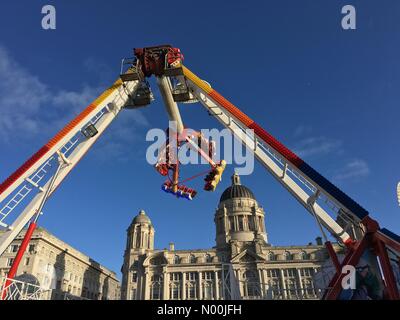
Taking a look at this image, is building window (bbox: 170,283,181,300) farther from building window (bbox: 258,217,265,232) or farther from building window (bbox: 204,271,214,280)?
building window (bbox: 258,217,265,232)

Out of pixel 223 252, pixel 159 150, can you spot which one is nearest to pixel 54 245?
pixel 223 252

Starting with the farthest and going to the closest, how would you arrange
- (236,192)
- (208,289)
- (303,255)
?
(236,192)
(303,255)
(208,289)

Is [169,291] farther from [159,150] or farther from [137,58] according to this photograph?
[137,58]

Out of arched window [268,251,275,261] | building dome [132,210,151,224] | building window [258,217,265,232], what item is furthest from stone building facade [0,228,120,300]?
building window [258,217,265,232]

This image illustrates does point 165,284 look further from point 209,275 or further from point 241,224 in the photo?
point 241,224

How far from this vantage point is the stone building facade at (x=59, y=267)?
2542 inches

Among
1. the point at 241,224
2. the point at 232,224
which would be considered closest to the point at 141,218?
the point at 232,224

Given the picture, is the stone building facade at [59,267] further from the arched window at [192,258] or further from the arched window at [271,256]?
the arched window at [271,256]

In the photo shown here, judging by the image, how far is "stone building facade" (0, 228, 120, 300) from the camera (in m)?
64.6

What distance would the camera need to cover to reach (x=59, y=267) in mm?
76562
